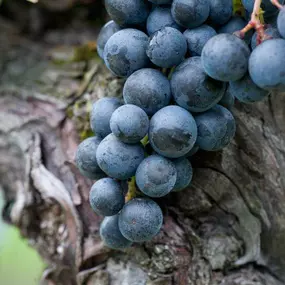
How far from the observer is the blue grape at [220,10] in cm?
86

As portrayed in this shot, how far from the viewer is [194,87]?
2.65ft

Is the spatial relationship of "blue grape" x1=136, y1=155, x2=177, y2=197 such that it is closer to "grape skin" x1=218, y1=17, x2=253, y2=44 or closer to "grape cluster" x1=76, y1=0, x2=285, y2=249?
"grape cluster" x1=76, y1=0, x2=285, y2=249

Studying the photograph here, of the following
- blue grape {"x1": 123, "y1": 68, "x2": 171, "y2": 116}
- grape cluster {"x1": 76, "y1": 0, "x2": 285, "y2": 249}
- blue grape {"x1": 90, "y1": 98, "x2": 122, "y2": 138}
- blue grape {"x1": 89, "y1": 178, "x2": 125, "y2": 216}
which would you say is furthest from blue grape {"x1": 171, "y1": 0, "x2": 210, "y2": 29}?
blue grape {"x1": 89, "y1": 178, "x2": 125, "y2": 216}

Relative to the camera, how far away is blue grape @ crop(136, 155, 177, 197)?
838 mm

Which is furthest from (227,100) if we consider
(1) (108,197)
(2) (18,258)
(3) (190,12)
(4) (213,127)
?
(2) (18,258)

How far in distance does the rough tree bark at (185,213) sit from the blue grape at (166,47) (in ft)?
0.98

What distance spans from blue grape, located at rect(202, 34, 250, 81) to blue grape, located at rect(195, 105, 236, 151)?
129 mm

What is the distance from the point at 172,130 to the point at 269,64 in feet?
0.67

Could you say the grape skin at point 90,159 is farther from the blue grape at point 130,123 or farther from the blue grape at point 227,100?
the blue grape at point 227,100

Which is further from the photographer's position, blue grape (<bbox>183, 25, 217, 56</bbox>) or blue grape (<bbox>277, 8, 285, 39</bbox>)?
blue grape (<bbox>183, 25, 217, 56</bbox>)

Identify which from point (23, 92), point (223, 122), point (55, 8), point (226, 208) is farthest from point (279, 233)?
point (55, 8)

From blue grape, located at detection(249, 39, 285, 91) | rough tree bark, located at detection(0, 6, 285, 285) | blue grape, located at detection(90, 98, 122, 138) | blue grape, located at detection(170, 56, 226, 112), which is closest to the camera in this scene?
blue grape, located at detection(249, 39, 285, 91)

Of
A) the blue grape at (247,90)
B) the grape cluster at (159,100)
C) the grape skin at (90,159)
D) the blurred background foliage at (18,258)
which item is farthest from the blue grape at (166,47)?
the blurred background foliage at (18,258)

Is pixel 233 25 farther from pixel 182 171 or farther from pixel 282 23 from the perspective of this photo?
pixel 182 171
